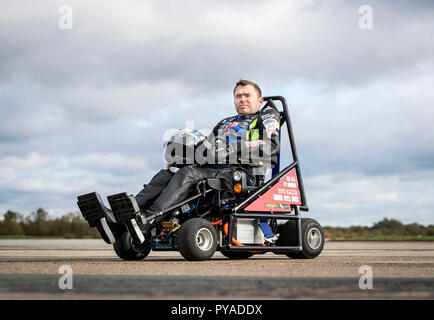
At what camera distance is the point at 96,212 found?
7.25 m

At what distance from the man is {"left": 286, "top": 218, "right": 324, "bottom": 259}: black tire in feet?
3.31

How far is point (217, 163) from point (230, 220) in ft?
2.94

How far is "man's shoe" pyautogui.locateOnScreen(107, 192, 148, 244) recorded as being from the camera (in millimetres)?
7102

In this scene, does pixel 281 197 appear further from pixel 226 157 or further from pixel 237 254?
Result: pixel 237 254

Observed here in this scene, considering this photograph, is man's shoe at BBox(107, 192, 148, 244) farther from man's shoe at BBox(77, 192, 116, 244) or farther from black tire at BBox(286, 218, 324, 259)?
black tire at BBox(286, 218, 324, 259)

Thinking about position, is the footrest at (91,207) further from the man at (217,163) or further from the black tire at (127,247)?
the black tire at (127,247)

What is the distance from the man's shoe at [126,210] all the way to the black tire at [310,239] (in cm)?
268

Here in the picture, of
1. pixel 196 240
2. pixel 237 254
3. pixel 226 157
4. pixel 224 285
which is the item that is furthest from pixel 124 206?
pixel 224 285

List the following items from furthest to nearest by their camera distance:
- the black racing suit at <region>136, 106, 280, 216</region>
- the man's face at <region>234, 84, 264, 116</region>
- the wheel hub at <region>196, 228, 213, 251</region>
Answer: the man's face at <region>234, 84, 264, 116</region> → the black racing suit at <region>136, 106, 280, 216</region> → the wheel hub at <region>196, 228, 213, 251</region>

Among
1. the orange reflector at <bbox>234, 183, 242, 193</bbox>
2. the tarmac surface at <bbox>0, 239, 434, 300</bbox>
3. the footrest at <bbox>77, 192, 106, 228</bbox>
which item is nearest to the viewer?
the tarmac surface at <bbox>0, 239, 434, 300</bbox>

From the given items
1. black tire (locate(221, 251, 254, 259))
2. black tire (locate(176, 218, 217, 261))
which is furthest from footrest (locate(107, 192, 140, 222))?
black tire (locate(221, 251, 254, 259))

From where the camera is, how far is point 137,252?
8.28 m
